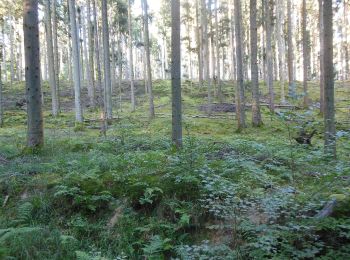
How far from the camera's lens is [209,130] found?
16906 mm

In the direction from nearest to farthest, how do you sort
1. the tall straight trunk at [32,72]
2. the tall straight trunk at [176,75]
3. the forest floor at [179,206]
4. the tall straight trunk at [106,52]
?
the forest floor at [179,206]
the tall straight trunk at [176,75]
the tall straight trunk at [32,72]
the tall straight trunk at [106,52]

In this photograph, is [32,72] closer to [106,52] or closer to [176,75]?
[176,75]

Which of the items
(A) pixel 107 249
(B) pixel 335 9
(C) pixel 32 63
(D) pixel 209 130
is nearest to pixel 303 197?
(A) pixel 107 249

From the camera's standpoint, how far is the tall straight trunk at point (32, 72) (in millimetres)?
9329

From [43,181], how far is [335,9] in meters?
24.3

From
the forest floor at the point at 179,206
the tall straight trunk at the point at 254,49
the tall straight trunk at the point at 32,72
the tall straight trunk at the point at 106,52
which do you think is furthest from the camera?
the tall straight trunk at the point at 106,52

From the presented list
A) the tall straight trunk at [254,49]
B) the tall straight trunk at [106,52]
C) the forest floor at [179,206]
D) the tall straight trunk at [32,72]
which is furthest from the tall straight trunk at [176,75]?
the tall straight trunk at [106,52]

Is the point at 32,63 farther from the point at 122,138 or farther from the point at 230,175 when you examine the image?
the point at 230,175

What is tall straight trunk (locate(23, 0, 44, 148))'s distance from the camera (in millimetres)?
9329

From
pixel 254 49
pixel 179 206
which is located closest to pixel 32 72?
pixel 179 206

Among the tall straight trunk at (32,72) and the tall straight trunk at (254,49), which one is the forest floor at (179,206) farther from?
the tall straight trunk at (254,49)

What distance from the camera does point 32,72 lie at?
9.34 meters

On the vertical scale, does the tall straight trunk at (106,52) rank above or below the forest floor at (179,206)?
above

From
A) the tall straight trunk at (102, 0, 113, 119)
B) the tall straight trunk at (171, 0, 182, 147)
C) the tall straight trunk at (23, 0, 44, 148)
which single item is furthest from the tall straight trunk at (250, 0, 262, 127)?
the tall straight trunk at (23, 0, 44, 148)
